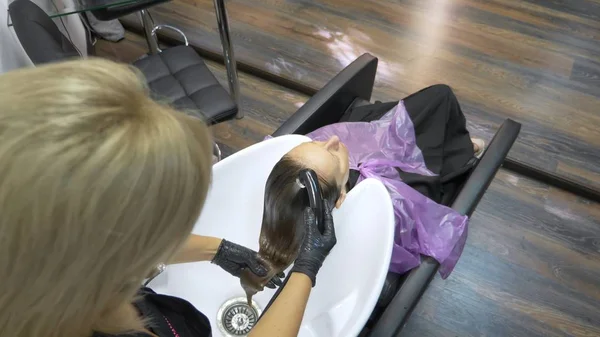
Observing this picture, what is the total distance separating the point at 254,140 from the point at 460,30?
1343mm

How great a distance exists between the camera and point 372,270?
1029mm

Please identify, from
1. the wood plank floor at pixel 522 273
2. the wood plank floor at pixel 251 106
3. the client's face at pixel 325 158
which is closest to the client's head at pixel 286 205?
the client's face at pixel 325 158

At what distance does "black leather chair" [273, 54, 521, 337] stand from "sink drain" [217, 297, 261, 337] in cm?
28

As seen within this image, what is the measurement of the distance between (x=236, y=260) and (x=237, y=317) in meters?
0.18

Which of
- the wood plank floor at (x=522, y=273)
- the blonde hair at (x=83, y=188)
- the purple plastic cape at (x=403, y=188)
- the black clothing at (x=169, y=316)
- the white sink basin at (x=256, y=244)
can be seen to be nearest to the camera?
the blonde hair at (x=83, y=188)

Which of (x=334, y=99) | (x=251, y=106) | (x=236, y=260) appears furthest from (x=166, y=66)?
(x=236, y=260)

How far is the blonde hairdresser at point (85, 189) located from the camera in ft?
1.34

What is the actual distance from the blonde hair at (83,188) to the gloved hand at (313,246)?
18.6 inches

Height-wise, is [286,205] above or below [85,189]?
below

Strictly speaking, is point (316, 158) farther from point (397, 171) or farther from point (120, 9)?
point (120, 9)

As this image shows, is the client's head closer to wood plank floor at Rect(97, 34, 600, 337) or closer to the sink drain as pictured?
the sink drain

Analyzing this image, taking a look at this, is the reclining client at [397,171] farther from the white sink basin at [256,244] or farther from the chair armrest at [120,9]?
the chair armrest at [120,9]

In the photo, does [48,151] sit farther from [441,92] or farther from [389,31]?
[389,31]

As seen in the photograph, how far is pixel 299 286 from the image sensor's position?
0.90 meters
